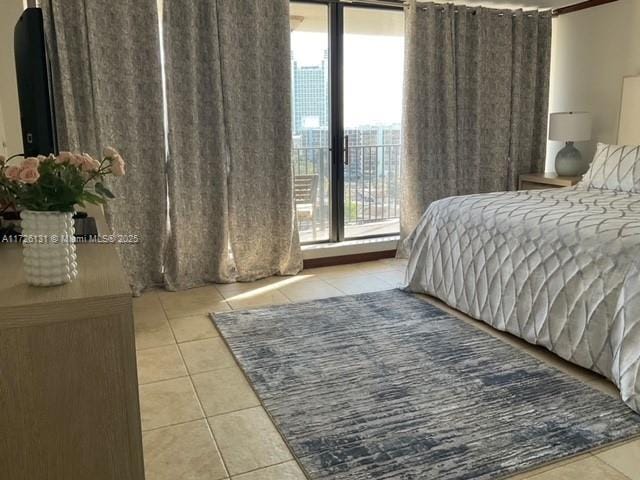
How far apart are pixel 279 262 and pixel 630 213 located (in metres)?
2.51

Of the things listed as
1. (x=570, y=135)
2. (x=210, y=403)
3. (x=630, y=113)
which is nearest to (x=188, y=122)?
(x=210, y=403)

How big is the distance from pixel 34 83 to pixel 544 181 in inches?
160

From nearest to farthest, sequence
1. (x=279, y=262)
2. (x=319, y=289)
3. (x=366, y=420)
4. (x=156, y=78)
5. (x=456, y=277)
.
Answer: (x=366, y=420) < (x=456, y=277) < (x=156, y=78) < (x=319, y=289) < (x=279, y=262)

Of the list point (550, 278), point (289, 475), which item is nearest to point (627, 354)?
point (550, 278)

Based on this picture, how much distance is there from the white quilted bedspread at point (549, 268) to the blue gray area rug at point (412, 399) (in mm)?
156

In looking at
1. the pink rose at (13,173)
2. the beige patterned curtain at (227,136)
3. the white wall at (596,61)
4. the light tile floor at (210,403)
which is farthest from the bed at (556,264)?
the pink rose at (13,173)

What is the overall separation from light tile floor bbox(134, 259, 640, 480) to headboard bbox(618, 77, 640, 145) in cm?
234

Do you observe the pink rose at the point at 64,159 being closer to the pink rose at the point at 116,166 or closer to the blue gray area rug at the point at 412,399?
the pink rose at the point at 116,166

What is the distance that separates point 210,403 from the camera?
2.36m

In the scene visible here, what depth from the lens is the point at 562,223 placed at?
8.99 feet

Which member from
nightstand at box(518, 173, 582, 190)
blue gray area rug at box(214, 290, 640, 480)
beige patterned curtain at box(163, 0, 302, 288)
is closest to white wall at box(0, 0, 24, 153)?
beige patterned curtain at box(163, 0, 302, 288)

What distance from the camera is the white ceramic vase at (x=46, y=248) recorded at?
1336mm

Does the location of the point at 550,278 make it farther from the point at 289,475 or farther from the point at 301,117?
the point at 301,117

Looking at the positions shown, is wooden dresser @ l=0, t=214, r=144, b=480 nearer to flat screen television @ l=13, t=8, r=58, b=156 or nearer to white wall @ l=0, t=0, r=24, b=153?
flat screen television @ l=13, t=8, r=58, b=156
